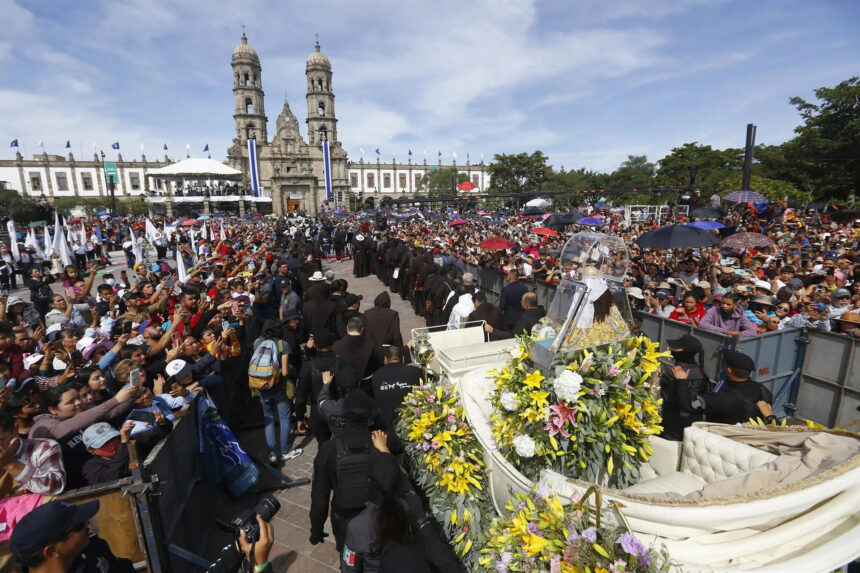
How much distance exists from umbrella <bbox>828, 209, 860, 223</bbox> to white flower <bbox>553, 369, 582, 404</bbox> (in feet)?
72.7

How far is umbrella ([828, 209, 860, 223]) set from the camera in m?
17.0

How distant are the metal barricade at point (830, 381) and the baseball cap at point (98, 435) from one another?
7.67m

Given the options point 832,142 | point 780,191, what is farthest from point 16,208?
point 832,142

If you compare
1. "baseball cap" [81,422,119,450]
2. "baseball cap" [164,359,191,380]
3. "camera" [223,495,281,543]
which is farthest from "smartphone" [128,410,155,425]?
"camera" [223,495,281,543]

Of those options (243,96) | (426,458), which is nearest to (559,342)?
(426,458)

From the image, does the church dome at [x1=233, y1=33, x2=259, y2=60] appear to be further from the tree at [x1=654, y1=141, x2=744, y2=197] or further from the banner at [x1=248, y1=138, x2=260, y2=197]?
the tree at [x1=654, y1=141, x2=744, y2=197]

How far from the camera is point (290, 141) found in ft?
242

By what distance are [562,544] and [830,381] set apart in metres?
5.53

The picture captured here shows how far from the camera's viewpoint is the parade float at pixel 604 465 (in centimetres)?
185

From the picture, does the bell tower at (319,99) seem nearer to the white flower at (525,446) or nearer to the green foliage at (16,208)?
the green foliage at (16,208)

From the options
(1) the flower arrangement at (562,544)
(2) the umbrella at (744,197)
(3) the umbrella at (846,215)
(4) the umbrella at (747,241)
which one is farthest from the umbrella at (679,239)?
(3) the umbrella at (846,215)

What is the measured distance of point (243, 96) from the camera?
71.2 meters

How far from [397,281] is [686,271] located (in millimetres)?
8502

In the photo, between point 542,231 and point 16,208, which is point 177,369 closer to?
point 542,231
